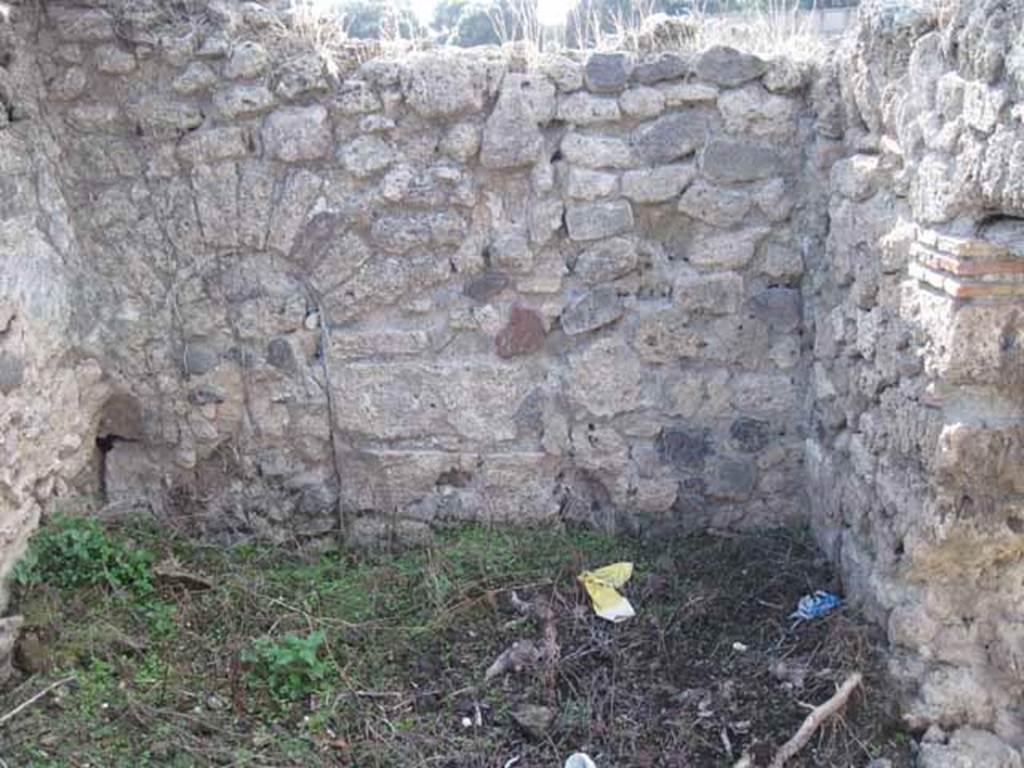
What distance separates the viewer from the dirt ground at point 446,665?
3064 millimetres

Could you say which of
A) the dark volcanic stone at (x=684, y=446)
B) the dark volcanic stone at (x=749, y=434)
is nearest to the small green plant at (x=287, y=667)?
the dark volcanic stone at (x=684, y=446)

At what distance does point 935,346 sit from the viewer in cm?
285

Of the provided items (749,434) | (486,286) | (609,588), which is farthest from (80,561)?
(749,434)

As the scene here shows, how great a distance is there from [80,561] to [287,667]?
0.91 meters

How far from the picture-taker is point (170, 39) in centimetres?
375

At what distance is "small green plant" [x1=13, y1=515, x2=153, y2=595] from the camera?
143 inches

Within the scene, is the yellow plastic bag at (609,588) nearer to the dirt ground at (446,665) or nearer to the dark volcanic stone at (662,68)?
the dirt ground at (446,665)

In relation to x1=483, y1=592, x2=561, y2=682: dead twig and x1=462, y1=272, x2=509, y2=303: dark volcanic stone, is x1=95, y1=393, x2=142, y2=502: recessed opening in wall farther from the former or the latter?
x1=483, y1=592, x2=561, y2=682: dead twig

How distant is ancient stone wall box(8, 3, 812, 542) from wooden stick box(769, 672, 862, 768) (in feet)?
3.42

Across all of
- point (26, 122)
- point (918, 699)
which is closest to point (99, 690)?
point (26, 122)

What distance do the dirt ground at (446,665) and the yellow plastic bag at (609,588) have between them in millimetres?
40

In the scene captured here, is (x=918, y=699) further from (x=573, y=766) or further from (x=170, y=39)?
(x=170, y=39)

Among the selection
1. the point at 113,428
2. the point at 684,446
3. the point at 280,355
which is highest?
the point at 280,355

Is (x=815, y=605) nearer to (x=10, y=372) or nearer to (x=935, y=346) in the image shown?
(x=935, y=346)
